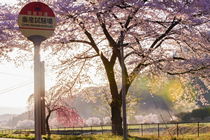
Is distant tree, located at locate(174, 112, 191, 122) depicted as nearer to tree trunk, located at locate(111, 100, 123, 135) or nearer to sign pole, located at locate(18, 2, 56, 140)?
tree trunk, located at locate(111, 100, 123, 135)

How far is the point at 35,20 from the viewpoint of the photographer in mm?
4777

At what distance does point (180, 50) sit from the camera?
65.7 ft

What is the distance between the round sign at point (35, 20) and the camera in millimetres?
4785

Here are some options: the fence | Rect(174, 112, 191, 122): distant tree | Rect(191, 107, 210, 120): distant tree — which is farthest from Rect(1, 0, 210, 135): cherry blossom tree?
Rect(174, 112, 191, 122): distant tree

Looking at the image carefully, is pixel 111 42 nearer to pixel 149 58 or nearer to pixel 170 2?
pixel 149 58

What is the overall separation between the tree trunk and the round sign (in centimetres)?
1263

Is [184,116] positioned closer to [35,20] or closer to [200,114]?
[200,114]

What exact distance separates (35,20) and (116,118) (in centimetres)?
1308

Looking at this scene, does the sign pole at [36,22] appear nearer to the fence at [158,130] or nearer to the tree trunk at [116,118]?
the tree trunk at [116,118]

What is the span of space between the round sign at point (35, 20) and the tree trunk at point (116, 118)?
497 inches

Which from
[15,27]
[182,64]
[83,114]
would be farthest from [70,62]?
[83,114]

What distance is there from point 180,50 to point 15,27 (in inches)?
535

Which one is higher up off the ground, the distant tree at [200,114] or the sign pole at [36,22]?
the sign pole at [36,22]

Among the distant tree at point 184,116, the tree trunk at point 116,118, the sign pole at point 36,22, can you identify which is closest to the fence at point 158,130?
the tree trunk at point 116,118
